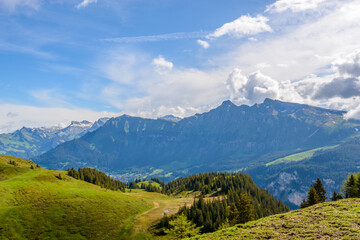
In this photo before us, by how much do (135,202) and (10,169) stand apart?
66821 mm

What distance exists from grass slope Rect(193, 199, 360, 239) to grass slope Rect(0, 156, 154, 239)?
58.6 m

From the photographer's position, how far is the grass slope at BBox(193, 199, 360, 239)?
30156 millimetres

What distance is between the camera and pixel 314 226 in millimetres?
33781

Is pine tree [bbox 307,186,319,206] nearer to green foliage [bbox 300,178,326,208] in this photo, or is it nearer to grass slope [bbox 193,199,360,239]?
green foliage [bbox 300,178,326,208]

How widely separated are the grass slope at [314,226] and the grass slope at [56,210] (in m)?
58.6

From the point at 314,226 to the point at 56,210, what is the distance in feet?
285

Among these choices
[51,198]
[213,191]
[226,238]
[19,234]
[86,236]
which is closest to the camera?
[226,238]

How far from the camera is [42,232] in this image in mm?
72875

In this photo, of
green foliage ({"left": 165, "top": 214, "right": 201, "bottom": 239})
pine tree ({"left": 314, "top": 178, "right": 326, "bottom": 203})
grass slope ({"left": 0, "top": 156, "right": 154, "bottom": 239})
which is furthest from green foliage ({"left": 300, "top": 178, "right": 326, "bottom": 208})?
grass slope ({"left": 0, "top": 156, "right": 154, "bottom": 239})

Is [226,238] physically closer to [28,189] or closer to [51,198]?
[51,198]

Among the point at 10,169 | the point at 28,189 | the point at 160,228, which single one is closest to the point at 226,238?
the point at 160,228

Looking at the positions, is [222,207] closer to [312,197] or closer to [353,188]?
[312,197]

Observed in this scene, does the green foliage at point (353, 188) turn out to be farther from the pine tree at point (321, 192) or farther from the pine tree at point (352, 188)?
the pine tree at point (321, 192)

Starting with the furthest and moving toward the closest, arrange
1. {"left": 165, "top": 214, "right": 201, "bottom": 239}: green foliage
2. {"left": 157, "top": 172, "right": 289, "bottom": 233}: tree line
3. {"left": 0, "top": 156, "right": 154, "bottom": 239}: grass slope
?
{"left": 0, "top": 156, "right": 154, "bottom": 239}: grass slope
{"left": 157, "top": 172, "right": 289, "bottom": 233}: tree line
{"left": 165, "top": 214, "right": 201, "bottom": 239}: green foliage
